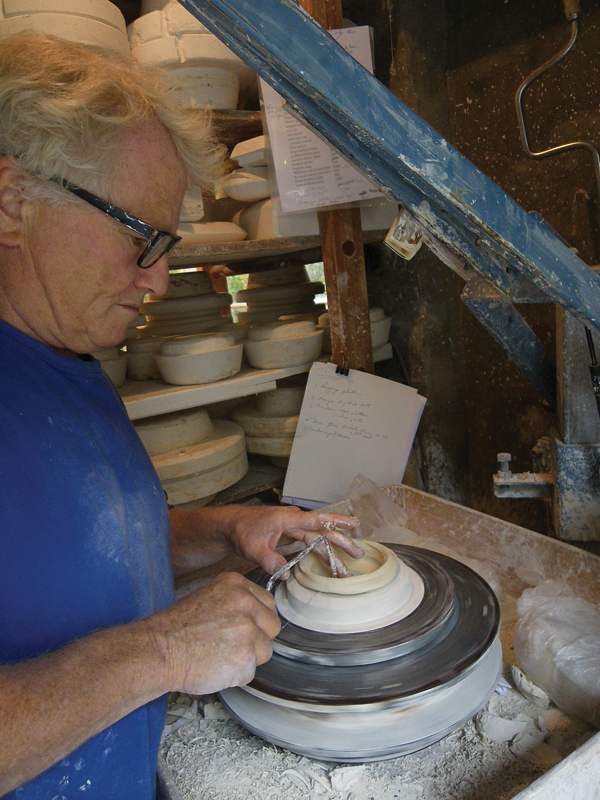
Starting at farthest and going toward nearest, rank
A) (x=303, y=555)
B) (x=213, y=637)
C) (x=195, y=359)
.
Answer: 1. (x=195, y=359)
2. (x=303, y=555)
3. (x=213, y=637)

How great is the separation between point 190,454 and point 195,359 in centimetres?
27

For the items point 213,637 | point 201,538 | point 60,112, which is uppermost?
point 60,112

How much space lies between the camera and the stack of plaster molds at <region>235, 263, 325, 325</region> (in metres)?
2.30

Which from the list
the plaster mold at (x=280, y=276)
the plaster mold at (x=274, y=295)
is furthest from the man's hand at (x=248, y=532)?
the plaster mold at (x=280, y=276)

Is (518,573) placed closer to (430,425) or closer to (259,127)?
(430,425)

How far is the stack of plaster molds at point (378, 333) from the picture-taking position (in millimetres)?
2043

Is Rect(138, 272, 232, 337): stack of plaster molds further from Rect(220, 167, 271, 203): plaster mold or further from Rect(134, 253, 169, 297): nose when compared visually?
Rect(134, 253, 169, 297): nose

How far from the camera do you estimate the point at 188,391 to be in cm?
175

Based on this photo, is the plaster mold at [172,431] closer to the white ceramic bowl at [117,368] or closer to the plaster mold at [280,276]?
the white ceramic bowl at [117,368]

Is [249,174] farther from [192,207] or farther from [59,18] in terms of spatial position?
[59,18]

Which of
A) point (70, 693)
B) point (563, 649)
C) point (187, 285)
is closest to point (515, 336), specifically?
point (563, 649)

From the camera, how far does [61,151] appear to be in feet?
2.58

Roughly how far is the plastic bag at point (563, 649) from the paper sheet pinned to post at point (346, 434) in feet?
2.46

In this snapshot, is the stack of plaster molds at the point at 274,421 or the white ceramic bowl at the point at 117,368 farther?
the stack of plaster molds at the point at 274,421
